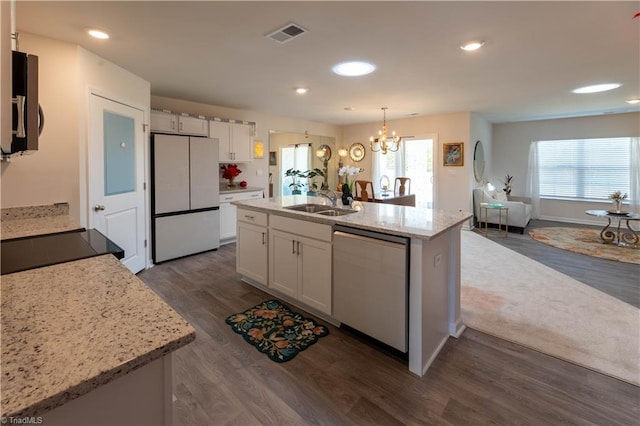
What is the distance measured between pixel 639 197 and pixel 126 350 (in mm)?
9224

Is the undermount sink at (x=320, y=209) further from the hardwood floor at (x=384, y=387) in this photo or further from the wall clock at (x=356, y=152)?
the wall clock at (x=356, y=152)

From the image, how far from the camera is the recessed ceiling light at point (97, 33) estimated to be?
2.49m

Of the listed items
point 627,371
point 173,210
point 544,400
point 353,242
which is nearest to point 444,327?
point 544,400

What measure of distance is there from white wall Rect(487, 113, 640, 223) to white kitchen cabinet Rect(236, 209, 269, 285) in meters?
7.17

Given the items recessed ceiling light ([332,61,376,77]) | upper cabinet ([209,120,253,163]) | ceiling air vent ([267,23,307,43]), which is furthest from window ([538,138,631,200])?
ceiling air vent ([267,23,307,43])

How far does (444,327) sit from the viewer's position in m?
2.35

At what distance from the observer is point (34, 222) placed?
6.89ft

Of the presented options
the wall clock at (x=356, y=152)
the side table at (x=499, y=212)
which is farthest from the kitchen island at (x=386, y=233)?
the wall clock at (x=356, y=152)

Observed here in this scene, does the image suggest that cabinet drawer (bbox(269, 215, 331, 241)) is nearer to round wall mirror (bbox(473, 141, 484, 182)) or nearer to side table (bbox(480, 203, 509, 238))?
side table (bbox(480, 203, 509, 238))

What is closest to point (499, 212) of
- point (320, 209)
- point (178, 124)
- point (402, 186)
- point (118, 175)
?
point (402, 186)

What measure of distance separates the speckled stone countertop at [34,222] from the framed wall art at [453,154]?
6.22 metres

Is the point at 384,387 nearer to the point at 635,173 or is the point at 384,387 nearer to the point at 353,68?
the point at 353,68

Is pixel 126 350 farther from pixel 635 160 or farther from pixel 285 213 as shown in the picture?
pixel 635 160

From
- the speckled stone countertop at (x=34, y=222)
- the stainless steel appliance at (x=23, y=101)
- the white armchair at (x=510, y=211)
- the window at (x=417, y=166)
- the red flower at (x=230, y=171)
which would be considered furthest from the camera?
the window at (x=417, y=166)
